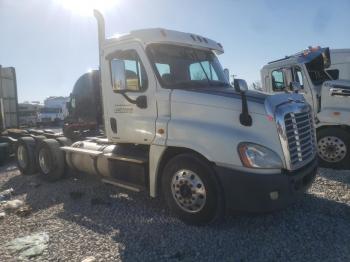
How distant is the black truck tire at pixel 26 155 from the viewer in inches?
348

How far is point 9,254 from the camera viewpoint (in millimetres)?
4449

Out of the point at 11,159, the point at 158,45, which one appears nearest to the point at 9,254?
the point at 158,45

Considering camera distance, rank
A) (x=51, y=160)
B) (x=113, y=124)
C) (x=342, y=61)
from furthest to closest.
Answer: (x=342, y=61) → (x=51, y=160) → (x=113, y=124)

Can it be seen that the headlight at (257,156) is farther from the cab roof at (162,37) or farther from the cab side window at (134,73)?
the cab roof at (162,37)

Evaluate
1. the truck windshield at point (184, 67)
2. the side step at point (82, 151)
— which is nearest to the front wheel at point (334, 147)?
the truck windshield at point (184, 67)

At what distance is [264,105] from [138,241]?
95.3 inches

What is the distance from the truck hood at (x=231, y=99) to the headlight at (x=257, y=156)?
0.47 metres

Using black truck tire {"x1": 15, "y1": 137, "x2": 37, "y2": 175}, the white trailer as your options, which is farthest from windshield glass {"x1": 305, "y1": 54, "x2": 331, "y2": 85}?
the white trailer

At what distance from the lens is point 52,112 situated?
3272 centimetres

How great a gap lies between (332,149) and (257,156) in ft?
15.6

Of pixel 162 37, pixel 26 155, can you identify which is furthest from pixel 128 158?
pixel 26 155

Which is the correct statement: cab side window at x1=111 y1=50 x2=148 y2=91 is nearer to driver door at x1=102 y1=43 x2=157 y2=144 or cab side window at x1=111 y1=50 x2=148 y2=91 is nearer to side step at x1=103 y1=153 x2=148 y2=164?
driver door at x1=102 y1=43 x2=157 y2=144

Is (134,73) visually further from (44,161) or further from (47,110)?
(47,110)

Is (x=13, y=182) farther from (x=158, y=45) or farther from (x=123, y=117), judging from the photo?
(x=158, y=45)
